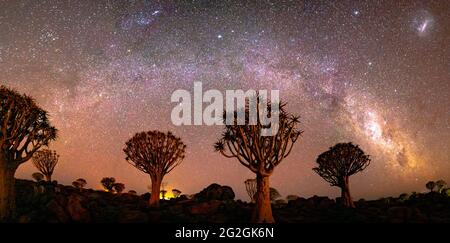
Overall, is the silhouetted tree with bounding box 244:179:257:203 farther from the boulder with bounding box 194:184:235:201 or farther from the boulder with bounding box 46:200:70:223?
the boulder with bounding box 46:200:70:223

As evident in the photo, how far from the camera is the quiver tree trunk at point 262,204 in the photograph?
709 inches

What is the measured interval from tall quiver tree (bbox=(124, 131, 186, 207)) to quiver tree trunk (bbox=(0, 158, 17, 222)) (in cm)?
1052

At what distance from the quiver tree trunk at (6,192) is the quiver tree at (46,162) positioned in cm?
2258

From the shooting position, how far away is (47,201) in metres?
21.0

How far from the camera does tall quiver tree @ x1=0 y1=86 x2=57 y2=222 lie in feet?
54.9

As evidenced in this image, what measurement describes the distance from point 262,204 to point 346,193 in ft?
40.1

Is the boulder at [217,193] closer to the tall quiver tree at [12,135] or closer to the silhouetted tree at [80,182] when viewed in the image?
the tall quiver tree at [12,135]

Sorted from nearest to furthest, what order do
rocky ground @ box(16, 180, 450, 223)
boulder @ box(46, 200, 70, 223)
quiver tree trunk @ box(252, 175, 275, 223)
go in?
1. quiver tree trunk @ box(252, 175, 275, 223)
2. boulder @ box(46, 200, 70, 223)
3. rocky ground @ box(16, 180, 450, 223)

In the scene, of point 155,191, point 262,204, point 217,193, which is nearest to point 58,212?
point 155,191

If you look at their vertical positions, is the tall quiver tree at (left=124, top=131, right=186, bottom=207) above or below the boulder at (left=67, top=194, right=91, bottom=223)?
above

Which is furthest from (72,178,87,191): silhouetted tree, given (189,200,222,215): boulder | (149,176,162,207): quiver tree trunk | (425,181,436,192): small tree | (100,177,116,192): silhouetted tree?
(425,181,436,192): small tree
